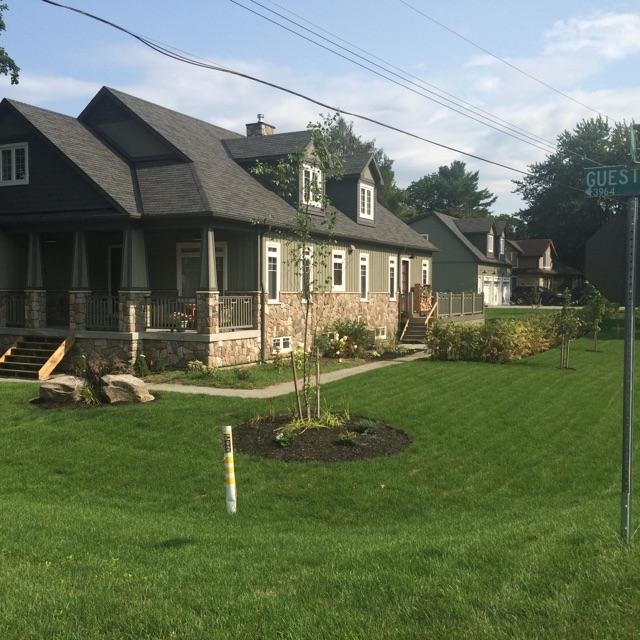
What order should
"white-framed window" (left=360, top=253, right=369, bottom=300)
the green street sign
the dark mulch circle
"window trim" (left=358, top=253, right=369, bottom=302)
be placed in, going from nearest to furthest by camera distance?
1. the green street sign
2. the dark mulch circle
3. "window trim" (left=358, top=253, right=369, bottom=302)
4. "white-framed window" (left=360, top=253, right=369, bottom=300)

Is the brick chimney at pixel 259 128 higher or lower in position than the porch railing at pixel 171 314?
higher

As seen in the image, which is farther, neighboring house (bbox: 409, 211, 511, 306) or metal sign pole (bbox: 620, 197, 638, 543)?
neighboring house (bbox: 409, 211, 511, 306)

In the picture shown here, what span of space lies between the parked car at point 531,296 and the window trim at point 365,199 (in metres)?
33.0

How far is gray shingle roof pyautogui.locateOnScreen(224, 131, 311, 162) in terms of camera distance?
21844 millimetres

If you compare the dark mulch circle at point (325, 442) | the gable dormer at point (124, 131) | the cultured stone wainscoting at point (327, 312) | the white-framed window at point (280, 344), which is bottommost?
the dark mulch circle at point (325, 442)

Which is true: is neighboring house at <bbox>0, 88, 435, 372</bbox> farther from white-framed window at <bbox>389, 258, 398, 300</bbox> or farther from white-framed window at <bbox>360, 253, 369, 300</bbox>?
white-framed window at <bbox>389, 258, 398, 300</bbox>

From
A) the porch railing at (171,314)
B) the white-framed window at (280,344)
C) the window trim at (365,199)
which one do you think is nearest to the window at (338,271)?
the window trim at (365,199)

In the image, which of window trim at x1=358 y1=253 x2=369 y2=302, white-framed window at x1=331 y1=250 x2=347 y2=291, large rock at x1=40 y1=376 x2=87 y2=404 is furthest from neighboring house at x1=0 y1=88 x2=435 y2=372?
large rock at x1=40 y1=376 x2=87 y2=404

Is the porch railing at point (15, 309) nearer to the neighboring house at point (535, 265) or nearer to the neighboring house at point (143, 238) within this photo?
the neighboring house at point (143, 238)

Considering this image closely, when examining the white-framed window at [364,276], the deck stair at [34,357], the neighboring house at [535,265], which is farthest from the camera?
the neighboring house at [535,265]

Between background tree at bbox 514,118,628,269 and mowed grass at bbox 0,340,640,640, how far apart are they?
195ft

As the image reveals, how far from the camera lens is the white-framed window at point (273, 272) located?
770 inches

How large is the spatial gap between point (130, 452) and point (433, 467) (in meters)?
4.28

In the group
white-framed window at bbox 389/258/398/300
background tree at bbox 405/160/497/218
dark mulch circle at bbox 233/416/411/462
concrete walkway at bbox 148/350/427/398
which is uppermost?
background tree at bbox 405/160/497/218
